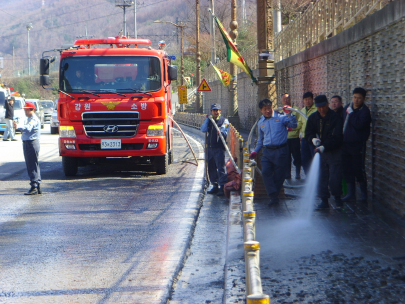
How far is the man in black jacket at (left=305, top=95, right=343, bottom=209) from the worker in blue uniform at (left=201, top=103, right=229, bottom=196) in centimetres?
238

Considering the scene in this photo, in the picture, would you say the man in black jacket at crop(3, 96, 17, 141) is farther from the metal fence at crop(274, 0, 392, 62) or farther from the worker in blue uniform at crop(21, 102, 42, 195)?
the worker in blue uniform at crop(21, 102, 42, 195)

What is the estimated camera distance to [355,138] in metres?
8.66

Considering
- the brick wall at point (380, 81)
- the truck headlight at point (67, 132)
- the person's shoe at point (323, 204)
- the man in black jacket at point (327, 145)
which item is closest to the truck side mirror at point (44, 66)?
the truck headlight at point (67, 132)

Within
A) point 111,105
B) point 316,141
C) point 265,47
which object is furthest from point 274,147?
point 111,105

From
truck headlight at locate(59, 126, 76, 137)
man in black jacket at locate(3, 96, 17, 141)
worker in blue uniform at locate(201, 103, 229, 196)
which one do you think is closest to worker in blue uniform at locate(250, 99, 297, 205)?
worker in blue uniform at locate(201, 103, 229, 196)

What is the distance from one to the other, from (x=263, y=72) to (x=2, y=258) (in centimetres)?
710

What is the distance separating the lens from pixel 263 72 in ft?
39.1

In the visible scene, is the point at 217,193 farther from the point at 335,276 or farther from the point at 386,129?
the point at 335,276

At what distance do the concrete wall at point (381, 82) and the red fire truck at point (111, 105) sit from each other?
3960mm

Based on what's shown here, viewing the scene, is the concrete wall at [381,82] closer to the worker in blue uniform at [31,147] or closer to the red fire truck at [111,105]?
the red fire truck at [111,105]

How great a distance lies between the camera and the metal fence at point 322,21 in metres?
11.2

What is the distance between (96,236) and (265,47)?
20.0 ft

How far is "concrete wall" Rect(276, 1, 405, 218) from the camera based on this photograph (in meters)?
7.70

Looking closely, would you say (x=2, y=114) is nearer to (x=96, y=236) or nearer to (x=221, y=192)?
(x=221, y=192)
